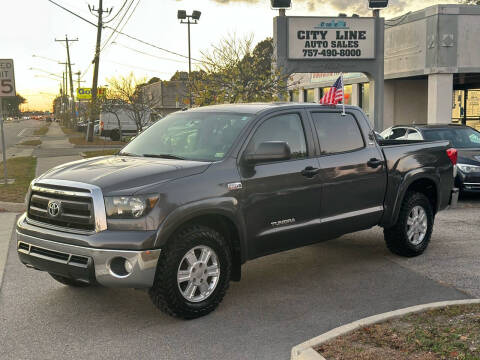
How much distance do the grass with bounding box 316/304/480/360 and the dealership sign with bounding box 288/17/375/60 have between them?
17347 mm

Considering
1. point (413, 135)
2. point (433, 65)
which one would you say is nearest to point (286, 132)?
point (413, 135)

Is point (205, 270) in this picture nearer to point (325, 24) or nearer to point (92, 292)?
point (92, 292)

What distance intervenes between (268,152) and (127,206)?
4.70 feet

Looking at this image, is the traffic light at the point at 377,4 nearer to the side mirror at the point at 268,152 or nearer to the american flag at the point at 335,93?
the american flag at the point at 335,93

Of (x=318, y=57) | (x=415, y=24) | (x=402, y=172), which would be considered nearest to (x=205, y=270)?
(x=402, y=172)

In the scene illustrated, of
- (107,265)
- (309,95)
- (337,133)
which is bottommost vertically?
(107,265)

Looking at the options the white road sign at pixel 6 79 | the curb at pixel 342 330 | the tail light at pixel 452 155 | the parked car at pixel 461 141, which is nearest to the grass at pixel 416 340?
the curb at pixel 342 330

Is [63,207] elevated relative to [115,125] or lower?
elevated

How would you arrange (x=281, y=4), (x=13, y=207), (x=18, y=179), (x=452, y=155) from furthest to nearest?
1. (x=281, y=4)
2. (x=18, y=179)
3. (x=13, y=207)
4. (x=452, y=155)

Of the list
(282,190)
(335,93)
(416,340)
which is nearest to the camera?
(416,340)

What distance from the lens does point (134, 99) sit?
31000 mm

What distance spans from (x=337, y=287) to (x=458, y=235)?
3.34 meters

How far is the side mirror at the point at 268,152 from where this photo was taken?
525cm

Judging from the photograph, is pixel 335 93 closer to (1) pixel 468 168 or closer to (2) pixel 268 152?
(2) pixel 268 152
